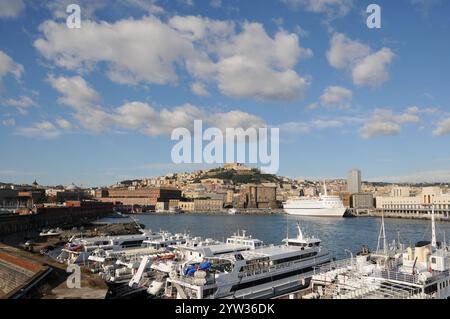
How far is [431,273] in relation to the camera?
11.8 metres

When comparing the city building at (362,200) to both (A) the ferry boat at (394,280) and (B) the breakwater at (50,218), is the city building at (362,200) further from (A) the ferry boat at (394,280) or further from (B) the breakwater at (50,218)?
(A) the ferry boat at (394,280)

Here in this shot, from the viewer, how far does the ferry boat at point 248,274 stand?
1277cm

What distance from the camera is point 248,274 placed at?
14242 millimetres

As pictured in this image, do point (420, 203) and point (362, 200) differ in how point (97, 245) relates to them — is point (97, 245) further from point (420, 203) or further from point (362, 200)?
point (362, 200)

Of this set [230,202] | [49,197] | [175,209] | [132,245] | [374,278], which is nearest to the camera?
[374,278]

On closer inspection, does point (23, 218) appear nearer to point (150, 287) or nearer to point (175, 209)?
point (150, 287)

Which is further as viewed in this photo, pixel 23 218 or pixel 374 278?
pixel 23 218

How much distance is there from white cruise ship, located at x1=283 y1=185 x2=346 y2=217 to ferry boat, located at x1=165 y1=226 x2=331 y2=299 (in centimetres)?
5903

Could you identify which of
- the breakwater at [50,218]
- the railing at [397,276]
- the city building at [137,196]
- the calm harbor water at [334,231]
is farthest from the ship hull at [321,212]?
the railing at [397,276]

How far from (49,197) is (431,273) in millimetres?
95524

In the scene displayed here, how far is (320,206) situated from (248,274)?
6536 centimetres

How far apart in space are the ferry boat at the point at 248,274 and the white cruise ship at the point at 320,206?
194ft

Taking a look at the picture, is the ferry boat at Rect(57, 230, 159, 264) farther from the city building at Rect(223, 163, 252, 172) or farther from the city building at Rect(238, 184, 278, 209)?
the city building at Rect(223, 163, 252, 172)
